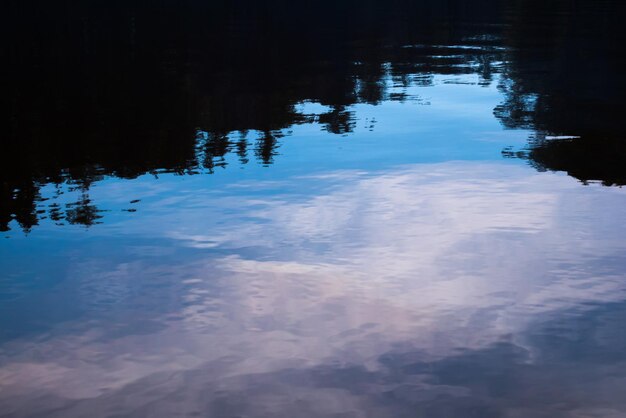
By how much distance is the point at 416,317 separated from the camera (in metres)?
7.42

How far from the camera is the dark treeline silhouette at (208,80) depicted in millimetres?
13930

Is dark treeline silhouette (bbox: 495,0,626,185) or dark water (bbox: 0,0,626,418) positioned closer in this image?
dark water (bbox: 0,0,626,418)

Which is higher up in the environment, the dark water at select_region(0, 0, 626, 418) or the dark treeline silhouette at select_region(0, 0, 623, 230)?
the dark treeline silhouette at select_region(0, 0, 623, 230)

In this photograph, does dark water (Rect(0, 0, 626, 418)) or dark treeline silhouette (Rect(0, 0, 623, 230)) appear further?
dark treeline silhouette (Rect(0, 0, 623, 230))

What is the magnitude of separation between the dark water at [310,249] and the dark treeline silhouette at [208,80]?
108mm

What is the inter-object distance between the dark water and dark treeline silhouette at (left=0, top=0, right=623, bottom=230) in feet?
0.36

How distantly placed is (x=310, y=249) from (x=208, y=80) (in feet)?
46.8

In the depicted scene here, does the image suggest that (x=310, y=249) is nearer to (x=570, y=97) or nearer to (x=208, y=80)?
(x=570, y=97)

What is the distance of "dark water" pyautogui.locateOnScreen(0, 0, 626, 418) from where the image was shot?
625 cm

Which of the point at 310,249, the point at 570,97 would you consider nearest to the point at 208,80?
the point at 570,97

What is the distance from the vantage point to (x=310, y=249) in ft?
30.1

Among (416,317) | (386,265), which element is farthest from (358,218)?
(416,317)

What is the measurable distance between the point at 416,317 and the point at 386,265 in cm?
135

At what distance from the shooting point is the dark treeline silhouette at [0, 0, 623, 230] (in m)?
13.9
